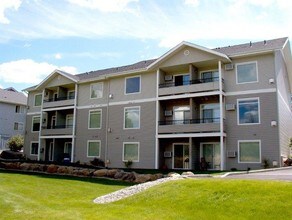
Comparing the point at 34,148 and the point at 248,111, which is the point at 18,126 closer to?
the point at 34,148

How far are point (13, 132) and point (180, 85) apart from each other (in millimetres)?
29569

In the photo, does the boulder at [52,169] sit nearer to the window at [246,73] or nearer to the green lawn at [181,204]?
the green lawn at [181,204]

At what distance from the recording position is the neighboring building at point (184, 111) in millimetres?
21234

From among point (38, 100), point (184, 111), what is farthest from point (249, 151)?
point (38, 100)

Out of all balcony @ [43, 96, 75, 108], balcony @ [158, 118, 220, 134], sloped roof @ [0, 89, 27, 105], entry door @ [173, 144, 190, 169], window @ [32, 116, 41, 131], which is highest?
sloped roof @ [0, 89, 27, 105]

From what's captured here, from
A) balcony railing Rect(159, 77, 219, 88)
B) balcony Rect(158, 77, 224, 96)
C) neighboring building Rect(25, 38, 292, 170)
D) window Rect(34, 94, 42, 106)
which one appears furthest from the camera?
window Rect(34, 94, 42, 106)

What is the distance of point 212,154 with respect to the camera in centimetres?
2309

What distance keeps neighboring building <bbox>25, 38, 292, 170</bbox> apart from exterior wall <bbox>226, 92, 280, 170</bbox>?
6 centimetres

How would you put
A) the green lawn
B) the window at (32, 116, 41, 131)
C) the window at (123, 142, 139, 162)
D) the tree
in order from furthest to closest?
the tree < the window at (32, 116, 41, 131) < the window at (123, 142, 139, 162) < the green lawn

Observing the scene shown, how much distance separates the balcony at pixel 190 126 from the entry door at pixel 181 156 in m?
1.81

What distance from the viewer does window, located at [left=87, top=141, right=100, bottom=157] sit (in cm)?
2832

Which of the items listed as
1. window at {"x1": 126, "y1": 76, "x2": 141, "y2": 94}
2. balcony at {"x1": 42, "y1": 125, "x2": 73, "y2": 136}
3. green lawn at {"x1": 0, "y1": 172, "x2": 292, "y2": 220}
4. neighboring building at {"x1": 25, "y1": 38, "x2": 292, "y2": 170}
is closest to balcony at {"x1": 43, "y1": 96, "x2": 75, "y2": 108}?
neighboring building at {"x1": 25, "y1": 38, "x2": 292, "y2": 170}

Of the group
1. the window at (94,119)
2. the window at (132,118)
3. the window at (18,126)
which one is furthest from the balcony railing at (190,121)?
the window at (18,126)

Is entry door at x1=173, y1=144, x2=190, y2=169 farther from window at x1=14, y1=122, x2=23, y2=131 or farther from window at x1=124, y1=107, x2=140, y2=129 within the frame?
window at x1=14, y1=122, x2=23, y2=131
